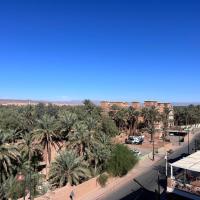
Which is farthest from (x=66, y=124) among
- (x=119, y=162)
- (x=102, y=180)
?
(x=102, y=180)

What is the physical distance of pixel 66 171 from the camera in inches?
1362

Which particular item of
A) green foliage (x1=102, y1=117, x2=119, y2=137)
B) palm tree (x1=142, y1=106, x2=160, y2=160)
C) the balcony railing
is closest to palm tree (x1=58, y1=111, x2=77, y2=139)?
green foliage (x1=102, y1=117, x2=119, y2=137)

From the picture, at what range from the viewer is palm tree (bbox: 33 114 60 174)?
4097 cm

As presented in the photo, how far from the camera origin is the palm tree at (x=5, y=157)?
106 ft

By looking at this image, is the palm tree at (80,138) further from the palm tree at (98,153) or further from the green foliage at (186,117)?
the green foliage at (186,117)

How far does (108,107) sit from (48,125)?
5336cm

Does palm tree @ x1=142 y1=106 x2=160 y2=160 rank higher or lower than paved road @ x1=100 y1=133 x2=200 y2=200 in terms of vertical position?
higher

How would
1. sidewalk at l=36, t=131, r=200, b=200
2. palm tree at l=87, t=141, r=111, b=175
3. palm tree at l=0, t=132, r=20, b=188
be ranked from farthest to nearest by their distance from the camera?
palm tree at l=87, t=141, r=111, b=175, palm tree at l=0, t=132, r=20, b=188, sidewalk at l=36, t=131, r=200, b=200

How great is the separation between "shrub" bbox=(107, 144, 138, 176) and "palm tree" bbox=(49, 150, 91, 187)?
5.96 m

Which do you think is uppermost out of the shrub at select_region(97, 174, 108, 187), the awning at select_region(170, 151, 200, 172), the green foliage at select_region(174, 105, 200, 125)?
the green foliage at select_region(174, 105, 200, 125)

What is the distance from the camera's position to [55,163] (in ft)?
116

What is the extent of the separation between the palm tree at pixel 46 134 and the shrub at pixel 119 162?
26.3 feet

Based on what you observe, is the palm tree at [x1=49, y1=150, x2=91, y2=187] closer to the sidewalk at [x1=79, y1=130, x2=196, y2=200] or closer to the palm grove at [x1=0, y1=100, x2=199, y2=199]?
the palm grove at [x1=0, y1=100, x2=199, y2=199]

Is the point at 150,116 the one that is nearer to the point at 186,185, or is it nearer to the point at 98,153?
the point at 98,153
